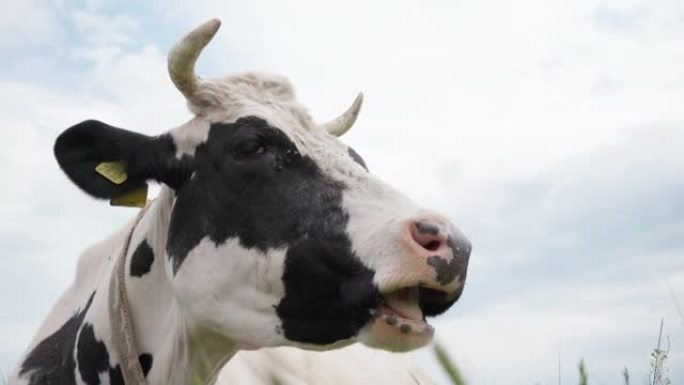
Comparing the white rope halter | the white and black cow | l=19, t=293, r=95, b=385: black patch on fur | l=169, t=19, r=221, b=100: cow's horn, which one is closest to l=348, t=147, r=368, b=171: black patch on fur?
the white and black cow

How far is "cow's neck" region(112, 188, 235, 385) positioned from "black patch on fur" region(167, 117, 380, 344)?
19 centimetres

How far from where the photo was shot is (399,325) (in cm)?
358

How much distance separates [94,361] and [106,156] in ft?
3.17

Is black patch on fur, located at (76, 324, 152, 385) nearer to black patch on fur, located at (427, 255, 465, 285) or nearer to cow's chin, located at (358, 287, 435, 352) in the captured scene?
cow's chin, located at (358, 287, 435, 352)

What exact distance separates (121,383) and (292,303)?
104cm

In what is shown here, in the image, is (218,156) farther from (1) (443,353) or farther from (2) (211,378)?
Answer: (1) (443,353)

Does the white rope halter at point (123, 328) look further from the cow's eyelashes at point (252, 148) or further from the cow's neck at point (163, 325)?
the cow's eyelashes at point (252, 148)

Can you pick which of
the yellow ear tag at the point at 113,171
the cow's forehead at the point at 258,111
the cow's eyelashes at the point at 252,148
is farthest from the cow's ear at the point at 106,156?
the cow's eyelashes at the point at 252,148

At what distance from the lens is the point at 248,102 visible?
4.52 m

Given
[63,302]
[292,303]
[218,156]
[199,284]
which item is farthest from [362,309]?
[63,302]

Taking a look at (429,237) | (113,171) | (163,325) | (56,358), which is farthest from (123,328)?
(429,237)

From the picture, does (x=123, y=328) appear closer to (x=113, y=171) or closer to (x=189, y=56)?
(x=113, y=171)

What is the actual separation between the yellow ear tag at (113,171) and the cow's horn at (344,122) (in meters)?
1.20

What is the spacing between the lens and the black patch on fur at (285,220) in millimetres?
3834
